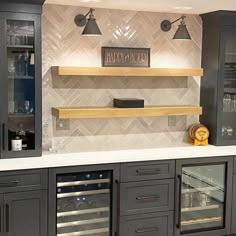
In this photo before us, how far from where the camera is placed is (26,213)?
3.53m

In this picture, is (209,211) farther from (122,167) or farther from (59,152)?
(59,152)

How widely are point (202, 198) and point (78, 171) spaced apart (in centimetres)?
145

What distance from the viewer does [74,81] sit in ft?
13.8

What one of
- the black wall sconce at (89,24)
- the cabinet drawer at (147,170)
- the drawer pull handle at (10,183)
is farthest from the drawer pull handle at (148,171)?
the black wall sconce at (89,24)

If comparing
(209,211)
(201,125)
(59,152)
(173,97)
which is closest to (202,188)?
(209,211)

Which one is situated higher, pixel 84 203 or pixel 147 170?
pixel 147 170

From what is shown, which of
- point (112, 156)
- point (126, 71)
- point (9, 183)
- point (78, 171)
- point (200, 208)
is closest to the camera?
point (9, 183)

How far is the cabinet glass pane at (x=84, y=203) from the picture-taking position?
3.71m

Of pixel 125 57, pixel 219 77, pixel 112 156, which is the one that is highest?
pixel 125 57

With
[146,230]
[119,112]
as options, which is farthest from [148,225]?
[119,112]

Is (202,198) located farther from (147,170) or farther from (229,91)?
(229,91)

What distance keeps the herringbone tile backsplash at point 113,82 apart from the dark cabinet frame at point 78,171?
1.70ft

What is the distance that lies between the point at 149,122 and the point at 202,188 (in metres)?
0.89

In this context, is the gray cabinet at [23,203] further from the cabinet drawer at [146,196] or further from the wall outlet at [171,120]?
the wall outlet at [171,120]
